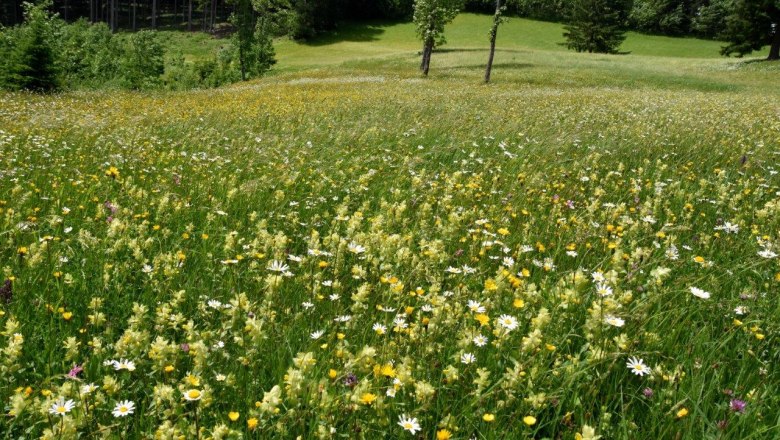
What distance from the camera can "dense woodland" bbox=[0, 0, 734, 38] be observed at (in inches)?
3356

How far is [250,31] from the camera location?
4472cm

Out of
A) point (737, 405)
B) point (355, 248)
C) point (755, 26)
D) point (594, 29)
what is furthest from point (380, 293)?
point (594, 29)

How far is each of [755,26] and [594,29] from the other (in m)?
31.5

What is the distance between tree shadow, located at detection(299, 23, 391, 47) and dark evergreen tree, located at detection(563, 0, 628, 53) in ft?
108

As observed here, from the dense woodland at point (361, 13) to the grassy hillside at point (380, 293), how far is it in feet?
260

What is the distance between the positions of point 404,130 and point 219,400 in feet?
28.0

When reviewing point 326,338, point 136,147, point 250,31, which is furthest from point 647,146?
point 250,31

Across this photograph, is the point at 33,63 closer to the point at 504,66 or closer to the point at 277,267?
the point at 277,267

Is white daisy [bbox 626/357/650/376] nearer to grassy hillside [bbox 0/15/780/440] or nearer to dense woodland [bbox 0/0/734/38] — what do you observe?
grassy hillside [bbox 0/15/780/440]

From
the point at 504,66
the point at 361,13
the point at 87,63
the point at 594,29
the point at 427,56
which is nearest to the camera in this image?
the point at 87,63

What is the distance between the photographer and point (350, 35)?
283ft

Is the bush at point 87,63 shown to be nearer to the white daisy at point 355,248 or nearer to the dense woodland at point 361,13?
the dense woodland at point 361,13

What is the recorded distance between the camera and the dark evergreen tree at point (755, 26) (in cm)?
5253

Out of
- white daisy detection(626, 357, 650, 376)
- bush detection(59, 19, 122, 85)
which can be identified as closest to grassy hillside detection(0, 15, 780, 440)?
white daisy detection(626, 357, 650, 376)
